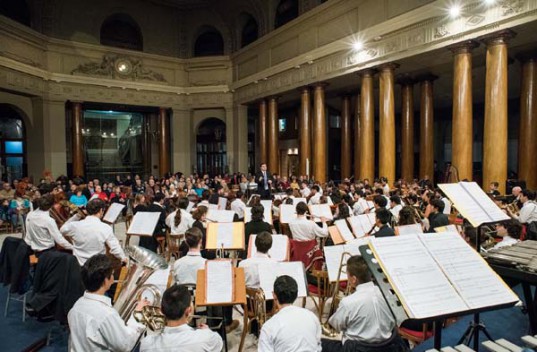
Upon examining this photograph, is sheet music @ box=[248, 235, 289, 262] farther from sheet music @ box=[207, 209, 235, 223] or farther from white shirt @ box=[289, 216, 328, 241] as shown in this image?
sheet music @ box=[207, 209, 235, 223]

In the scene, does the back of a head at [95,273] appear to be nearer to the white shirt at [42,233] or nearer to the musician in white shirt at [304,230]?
the white shirt at [42,233]

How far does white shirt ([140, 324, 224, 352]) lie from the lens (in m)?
2.33

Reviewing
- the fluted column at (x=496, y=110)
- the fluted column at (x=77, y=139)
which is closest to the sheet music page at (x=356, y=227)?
the fluted column at (x=496, y=110)

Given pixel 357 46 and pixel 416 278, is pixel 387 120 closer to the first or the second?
pixel 357 46

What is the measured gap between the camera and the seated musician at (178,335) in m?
2.33

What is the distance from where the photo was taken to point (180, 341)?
7.71 ft

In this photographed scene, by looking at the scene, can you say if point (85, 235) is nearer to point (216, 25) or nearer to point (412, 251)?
point (412, 251)

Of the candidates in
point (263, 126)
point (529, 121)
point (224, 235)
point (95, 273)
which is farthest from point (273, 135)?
point (95, 273)

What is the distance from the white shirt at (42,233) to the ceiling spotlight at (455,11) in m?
11.4

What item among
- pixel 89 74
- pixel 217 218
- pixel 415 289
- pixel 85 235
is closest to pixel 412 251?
pixel 415 289

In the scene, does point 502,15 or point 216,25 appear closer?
point 502,15

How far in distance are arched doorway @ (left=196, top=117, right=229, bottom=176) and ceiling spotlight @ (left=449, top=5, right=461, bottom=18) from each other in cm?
1559

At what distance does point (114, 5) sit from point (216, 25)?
19.2 feet

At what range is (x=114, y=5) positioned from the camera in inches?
800
